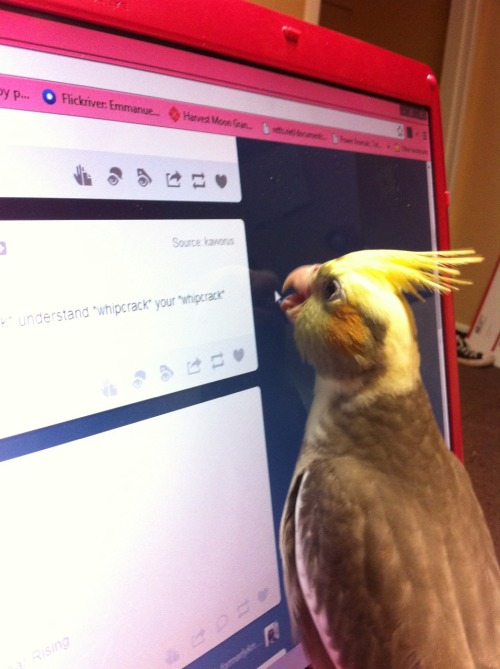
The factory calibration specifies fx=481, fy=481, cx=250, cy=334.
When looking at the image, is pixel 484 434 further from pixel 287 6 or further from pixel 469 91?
pixel 469 91

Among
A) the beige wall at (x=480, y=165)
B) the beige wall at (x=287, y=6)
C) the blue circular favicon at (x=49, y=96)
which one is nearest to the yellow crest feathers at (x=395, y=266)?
the blue circular favicon at (x=49, y=96)

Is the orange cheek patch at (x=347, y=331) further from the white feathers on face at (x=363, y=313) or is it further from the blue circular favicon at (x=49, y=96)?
the blue circular favicon at (x=49, y=96)

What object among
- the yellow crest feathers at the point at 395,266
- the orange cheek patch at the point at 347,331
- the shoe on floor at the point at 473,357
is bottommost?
the shoe on floor at the point at 473,357

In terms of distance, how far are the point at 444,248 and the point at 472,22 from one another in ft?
4.35

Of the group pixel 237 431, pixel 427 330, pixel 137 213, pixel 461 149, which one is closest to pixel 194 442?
pixel 237 431

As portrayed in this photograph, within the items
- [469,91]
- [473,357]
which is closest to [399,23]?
[469,91]

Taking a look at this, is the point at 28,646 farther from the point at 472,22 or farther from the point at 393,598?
the point at 472,22

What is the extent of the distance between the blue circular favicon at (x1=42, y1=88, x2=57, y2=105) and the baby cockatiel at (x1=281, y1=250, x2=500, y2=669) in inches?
7.2

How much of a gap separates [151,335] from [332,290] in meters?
0.13

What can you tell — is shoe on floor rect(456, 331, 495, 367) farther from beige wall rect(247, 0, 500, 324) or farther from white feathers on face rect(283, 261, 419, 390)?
white feathers on face rect(283, 261, 419, 390)

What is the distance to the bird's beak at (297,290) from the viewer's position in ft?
1.14

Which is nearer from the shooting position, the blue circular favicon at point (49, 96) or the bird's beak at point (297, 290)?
the blue circular favicon at point (49, 96)

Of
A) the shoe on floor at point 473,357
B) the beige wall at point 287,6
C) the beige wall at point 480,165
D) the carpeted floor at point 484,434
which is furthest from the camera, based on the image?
the beige wall at point 480,165

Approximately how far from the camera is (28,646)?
0.24 metres
